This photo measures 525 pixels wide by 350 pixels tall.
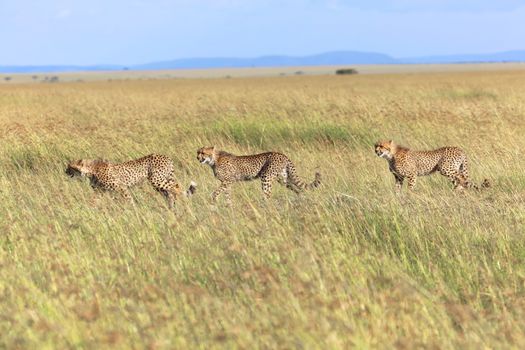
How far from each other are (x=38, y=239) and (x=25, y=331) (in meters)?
1.80

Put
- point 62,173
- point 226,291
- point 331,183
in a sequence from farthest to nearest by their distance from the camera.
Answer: point 62,173 → point 331,183 → point 226,291

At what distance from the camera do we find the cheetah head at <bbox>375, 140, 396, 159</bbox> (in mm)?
9305

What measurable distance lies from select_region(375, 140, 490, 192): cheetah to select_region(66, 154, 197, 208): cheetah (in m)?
2.45

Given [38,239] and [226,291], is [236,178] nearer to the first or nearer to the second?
[38,239]

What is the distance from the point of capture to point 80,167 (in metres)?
8.59

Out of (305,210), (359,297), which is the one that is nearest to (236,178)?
(305,210)

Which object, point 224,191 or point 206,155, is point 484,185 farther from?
point 206,155

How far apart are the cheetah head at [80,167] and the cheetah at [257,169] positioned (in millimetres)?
1325

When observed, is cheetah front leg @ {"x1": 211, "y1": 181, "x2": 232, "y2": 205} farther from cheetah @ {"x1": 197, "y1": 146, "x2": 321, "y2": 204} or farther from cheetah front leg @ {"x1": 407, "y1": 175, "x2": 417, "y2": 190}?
cheetah front leg @ {"x1": 407, "y1": 175, "x2": 417, "y2": 190}

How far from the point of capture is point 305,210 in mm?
6672

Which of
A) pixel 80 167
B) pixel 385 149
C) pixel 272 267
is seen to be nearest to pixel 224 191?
pixel 80 167

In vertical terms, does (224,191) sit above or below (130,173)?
below

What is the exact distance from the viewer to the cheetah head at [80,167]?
8.59m

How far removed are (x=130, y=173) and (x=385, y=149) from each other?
10.00 feet
